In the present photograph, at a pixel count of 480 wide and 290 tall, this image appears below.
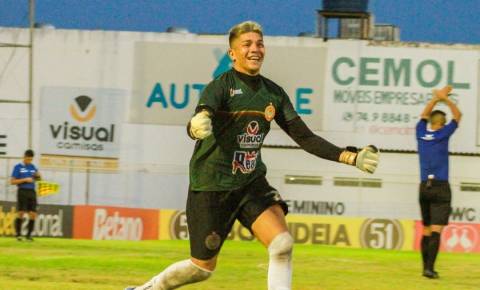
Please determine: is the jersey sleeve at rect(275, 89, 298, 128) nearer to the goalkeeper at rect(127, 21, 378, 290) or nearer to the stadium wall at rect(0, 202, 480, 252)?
the goalkeeper at rect(127, 21, 378, 290)

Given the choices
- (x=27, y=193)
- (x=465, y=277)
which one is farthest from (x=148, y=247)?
(x=465, y=277)

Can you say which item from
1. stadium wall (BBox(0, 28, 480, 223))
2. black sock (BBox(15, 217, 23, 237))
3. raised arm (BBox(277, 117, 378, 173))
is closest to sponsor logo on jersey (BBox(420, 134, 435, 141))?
raised arm (BBox(277, 117, 378, 173))

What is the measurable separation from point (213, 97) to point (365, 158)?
3.53 ft

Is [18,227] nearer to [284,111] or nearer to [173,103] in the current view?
[173,103]

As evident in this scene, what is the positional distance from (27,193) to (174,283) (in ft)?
51.3

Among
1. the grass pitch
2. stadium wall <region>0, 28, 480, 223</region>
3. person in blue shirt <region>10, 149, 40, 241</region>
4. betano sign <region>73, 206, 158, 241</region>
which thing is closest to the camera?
the grass pitch

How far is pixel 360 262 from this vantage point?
16672mm

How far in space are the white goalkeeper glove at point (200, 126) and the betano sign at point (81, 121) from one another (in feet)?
98.8

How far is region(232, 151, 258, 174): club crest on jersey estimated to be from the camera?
25.3 ft

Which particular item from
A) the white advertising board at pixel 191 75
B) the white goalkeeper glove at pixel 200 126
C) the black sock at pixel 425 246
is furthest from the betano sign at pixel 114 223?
the white goalkeeper glove at pixel 200 126

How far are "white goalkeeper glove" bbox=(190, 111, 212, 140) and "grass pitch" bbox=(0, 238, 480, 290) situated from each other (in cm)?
440

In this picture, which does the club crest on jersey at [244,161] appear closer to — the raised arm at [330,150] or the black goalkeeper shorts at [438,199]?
the raised arm at [330,150]

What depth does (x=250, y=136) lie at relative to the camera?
7.70 m

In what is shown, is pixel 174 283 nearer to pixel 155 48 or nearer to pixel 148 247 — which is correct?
pixel 148 247
